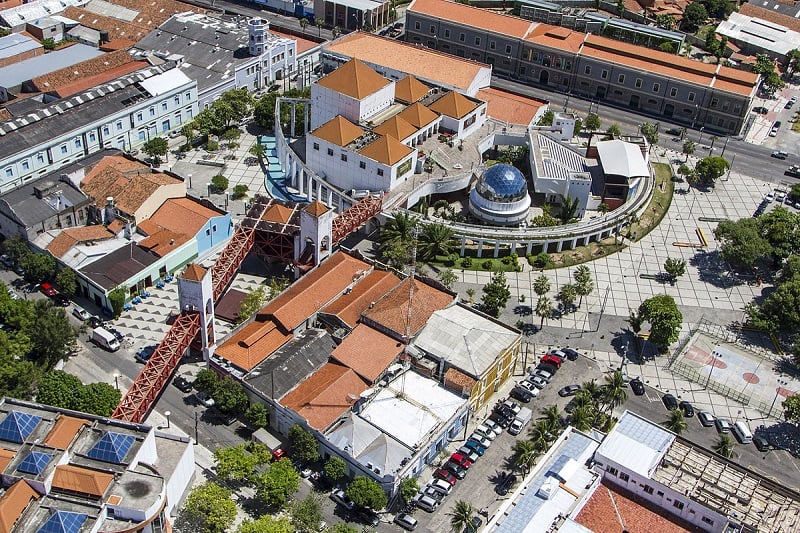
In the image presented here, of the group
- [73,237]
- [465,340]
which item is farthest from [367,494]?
[73,237]

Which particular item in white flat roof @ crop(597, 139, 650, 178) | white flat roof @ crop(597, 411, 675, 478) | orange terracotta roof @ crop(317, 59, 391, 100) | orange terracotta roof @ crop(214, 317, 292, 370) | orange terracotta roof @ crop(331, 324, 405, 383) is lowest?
orange terracotta roof @ crop(214, 317, 292, 370)

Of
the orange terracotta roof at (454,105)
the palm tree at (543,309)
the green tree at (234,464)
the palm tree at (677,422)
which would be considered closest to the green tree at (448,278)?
the palm tree at (543,309)

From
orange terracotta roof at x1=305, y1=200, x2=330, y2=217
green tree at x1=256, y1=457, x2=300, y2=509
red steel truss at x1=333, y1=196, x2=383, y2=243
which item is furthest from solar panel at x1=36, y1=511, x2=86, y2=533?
red steel truss at x1=333, y1=196, x2=383, y2=243

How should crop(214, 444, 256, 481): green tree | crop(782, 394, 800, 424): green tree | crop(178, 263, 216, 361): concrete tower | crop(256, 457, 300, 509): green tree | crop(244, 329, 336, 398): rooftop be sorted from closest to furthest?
1. crop(256, 457, 300, 509): green tree
2. crop(214, 444, 256, 481): green tree
3. crop(244, 329, 336, 398): rooftop
4. crop(178, 263, 216, 361): concrete tower
5. crop(782, 394, 800, 424): green tree

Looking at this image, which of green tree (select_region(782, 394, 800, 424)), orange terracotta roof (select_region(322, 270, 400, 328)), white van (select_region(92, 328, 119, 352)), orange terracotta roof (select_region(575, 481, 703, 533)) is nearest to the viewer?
orange terracotta roof (select_region(575, 481, 703, 533))

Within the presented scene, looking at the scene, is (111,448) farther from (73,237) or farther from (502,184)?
(502,184)

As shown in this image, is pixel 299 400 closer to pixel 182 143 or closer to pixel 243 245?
pixel 243 245

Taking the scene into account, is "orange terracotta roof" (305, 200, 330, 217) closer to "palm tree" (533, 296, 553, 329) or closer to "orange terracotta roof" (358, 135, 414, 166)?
"orange terracotta roof" (358, 135, 414, 166)

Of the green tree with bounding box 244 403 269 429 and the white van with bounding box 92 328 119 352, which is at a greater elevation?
the green tree with bounding box 244 403 269 429
